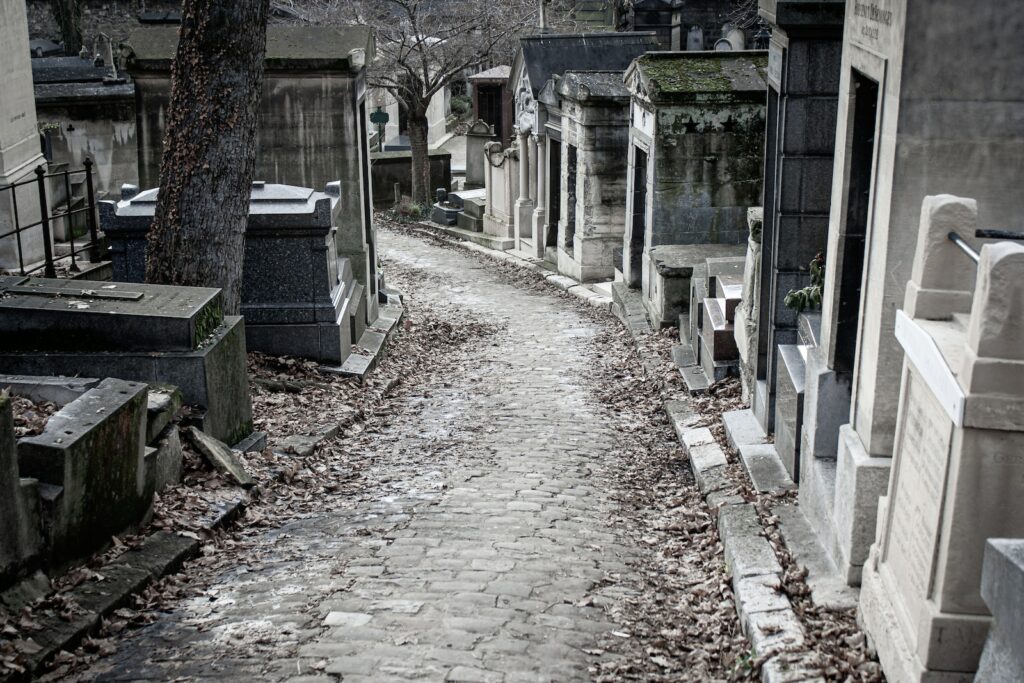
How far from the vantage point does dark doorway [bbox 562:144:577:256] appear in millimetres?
18609

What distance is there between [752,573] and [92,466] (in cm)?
327

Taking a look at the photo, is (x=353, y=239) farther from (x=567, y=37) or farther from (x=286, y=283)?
(x=567, y=37)

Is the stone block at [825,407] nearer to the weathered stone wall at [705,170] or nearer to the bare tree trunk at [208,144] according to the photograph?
the bare tree trunk at [208,144]

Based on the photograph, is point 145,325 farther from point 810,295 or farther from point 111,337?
point 810,295

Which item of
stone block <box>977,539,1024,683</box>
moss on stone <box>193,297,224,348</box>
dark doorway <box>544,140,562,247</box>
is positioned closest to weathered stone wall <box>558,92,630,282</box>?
dark doorway <box>544,140,562,247</box>

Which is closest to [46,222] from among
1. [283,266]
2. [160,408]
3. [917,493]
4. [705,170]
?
[283,266]

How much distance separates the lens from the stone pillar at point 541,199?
20750 millimetres

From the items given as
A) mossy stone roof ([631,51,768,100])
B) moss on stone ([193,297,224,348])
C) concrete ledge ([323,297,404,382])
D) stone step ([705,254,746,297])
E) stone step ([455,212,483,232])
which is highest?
mossy stone roof ([631,51,768,100])

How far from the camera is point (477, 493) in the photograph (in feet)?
23.3

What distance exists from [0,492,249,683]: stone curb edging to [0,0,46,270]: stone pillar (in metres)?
7.40

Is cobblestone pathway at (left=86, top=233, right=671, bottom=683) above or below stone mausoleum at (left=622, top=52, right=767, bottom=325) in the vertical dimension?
below

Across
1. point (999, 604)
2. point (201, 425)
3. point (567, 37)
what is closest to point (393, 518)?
point (201, 425)

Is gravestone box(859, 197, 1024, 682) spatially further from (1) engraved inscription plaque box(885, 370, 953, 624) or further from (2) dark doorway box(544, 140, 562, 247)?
(2) dark doorway box(544, 140, 562, 247)

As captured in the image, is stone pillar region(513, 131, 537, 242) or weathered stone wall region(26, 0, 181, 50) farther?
weathered stone wall region(26, 0, 181, 50)
